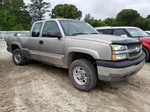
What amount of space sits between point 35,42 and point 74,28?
1.44 meters

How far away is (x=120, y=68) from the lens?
4035mm

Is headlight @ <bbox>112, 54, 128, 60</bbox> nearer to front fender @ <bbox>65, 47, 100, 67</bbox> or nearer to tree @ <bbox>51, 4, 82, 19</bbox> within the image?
front fender @ <bbox>65, 47, 100, 67</bbox>

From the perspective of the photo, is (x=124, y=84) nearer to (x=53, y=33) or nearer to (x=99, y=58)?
(x=99, y=58)

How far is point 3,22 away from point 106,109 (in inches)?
1278

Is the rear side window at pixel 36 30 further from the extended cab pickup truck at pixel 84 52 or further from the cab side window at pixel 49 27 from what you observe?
the cab side window at pixel 49 27

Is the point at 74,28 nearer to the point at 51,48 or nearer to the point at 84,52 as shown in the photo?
the point at 51,48

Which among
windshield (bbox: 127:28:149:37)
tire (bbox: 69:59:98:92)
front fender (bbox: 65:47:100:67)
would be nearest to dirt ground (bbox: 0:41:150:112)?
tire (bbox: 69:59:98:92)

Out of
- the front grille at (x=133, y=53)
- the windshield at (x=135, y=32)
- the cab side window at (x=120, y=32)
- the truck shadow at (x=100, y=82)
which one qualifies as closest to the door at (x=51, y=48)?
the truck shadow at (x=100, y=82)

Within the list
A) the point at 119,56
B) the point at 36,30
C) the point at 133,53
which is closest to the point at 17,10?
the point at 36,30

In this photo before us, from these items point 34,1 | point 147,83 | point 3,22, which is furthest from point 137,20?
point 147,83

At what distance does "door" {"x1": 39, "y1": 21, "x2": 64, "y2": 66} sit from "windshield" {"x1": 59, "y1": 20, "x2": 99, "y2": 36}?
0.23 m

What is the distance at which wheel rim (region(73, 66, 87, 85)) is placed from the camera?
4.58 meters

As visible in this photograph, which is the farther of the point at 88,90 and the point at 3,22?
the point at 3,22

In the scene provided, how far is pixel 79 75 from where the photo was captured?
185 inches
